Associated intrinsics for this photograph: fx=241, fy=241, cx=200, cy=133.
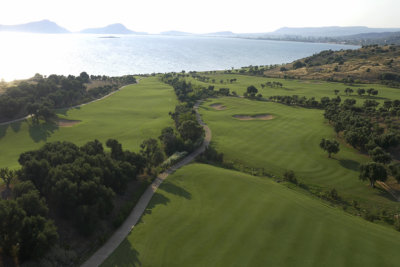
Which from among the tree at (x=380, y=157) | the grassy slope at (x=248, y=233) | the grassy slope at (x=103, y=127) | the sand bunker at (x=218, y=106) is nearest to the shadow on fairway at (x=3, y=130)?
the grassy slope at (x=103, y=127)

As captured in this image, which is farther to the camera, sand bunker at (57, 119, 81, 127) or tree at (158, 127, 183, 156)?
sand bunker at (57, 119, 81, 127)

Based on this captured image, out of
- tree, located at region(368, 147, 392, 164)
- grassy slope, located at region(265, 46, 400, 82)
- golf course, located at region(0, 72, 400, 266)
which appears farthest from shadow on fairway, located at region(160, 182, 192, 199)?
grassy slope, located at region(265, 46, 400, 82)

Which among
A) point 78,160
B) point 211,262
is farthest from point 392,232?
point 78,160

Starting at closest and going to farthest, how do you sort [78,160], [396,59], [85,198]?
[85,198] → [78,160] → [396,59]

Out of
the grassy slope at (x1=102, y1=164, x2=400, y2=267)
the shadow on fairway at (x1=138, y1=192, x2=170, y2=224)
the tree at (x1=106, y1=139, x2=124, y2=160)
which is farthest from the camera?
the tree at (x1=106, y1=139, x2=124, y2=160)

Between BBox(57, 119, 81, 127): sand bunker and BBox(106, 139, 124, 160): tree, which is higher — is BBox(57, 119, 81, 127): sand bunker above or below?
below

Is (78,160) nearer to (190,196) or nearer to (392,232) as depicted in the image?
(190,196)

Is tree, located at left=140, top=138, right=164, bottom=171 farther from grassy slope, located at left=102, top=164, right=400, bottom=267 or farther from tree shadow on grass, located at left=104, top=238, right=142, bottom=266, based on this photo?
tree shadow on grass, located at left=104, top=238, right=142, bottom=266

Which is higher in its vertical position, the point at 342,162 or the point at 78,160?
the point at 78,160
